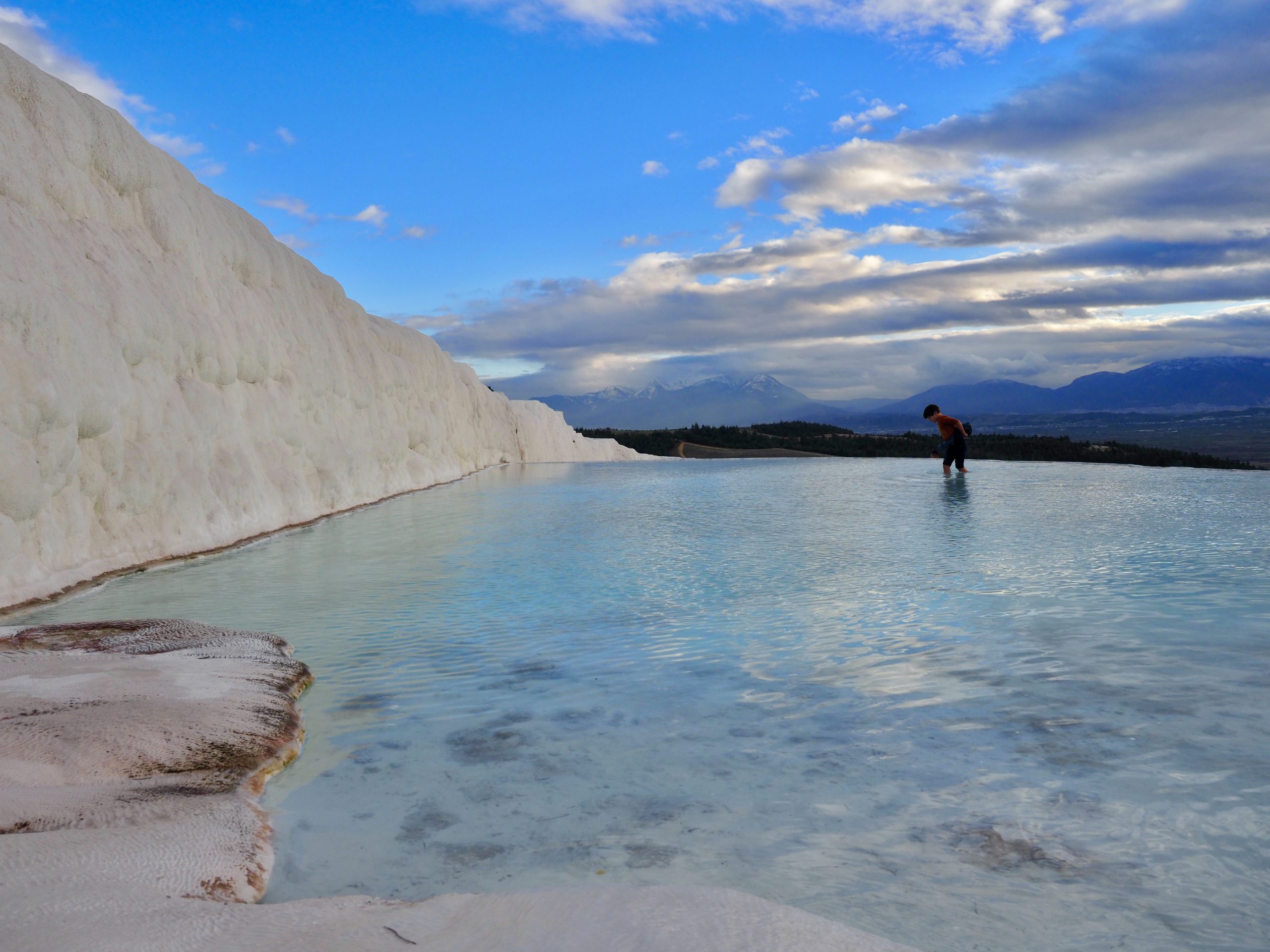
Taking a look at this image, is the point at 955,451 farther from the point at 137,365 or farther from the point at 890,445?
the point at 890,445

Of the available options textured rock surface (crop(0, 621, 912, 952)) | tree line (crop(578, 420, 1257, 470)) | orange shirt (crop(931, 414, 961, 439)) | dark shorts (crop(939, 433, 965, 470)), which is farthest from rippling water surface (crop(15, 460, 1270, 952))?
tree line (crop(578, 420, 1257, 470))

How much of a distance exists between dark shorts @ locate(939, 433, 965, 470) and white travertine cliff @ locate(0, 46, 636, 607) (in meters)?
11.7

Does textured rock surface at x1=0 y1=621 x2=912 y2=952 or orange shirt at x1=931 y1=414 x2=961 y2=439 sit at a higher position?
orange shirt at x1=931 y1=414 x2=961 y2=439

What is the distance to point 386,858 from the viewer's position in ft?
8.14

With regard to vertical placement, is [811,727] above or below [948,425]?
below

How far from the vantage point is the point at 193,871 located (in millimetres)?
2285

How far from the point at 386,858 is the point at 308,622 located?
11.2 feet

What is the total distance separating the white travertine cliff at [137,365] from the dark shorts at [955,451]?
1166cm

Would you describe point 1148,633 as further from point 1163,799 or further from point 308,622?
point 308,622

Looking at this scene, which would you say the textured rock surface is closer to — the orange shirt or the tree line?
the orange shirt

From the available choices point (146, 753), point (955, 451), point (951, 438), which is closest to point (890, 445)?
point (955, 451)

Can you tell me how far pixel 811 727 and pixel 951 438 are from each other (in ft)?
52.5

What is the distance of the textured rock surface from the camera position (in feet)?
6.30

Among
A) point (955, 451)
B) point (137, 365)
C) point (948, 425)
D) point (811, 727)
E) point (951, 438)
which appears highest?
point (137, 365)
